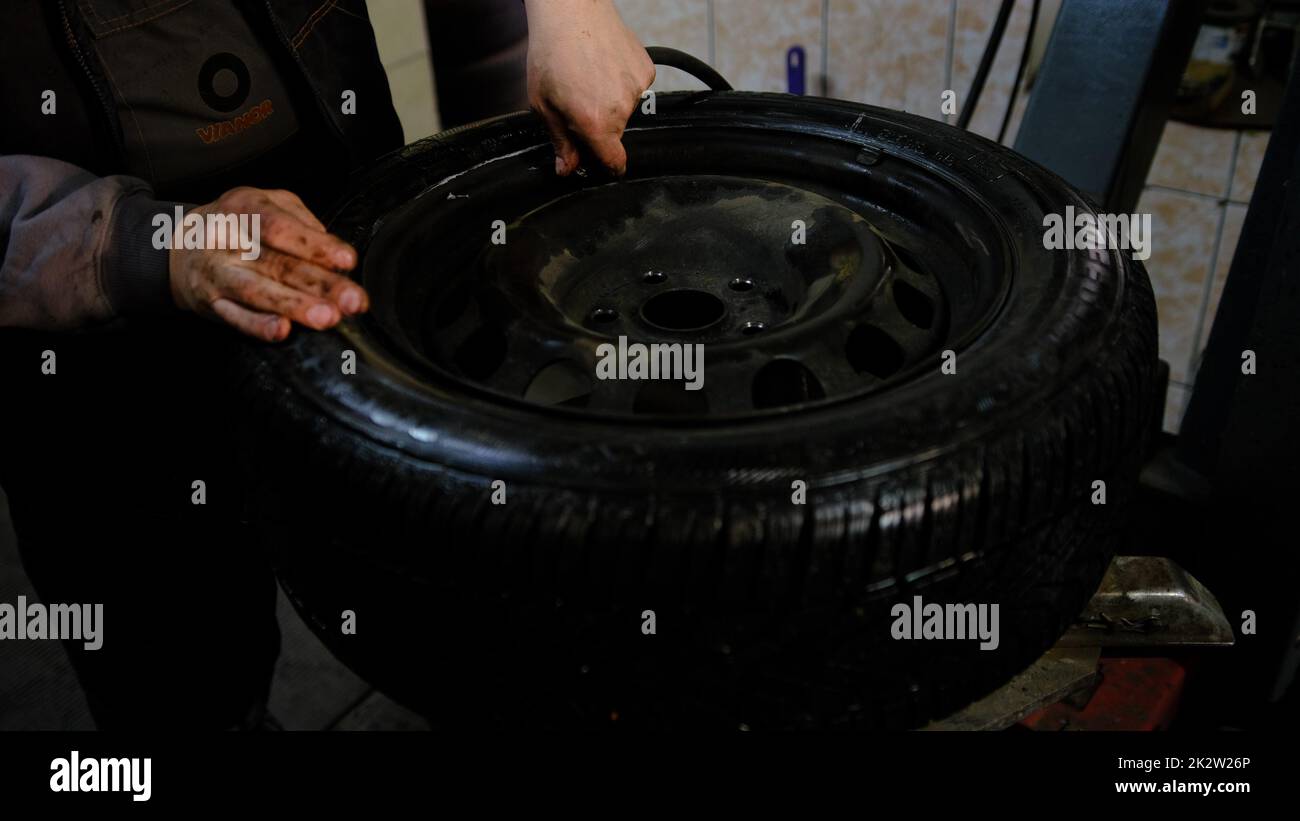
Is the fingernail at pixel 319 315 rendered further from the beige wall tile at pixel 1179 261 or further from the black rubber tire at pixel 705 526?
the beige wall tile at pixel 1179 261

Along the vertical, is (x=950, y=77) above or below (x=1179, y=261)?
above

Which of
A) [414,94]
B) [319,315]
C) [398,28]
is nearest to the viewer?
[319,315]

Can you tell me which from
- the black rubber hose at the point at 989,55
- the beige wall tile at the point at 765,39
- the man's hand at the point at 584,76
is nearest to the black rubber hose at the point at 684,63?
the man's hand at the point at 584,76

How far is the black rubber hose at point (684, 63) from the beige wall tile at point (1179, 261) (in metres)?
1.32

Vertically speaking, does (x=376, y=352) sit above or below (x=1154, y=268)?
below

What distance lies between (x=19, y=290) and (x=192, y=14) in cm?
36

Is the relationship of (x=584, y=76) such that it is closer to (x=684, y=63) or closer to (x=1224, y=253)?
(x=684, y=63)

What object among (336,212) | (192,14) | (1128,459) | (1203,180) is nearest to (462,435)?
(336,212)

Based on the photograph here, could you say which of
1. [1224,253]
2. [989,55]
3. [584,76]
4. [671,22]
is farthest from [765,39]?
[584,76]

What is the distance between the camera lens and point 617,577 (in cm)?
72

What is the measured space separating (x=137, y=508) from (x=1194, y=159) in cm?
201

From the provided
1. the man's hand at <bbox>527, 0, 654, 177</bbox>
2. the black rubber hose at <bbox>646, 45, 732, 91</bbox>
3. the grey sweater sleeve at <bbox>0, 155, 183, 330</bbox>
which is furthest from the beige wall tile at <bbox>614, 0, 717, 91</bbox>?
the grey sweater sleeve at <bbox>0, 155, 183, 330</bbox>

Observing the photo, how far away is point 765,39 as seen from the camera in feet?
8.06
